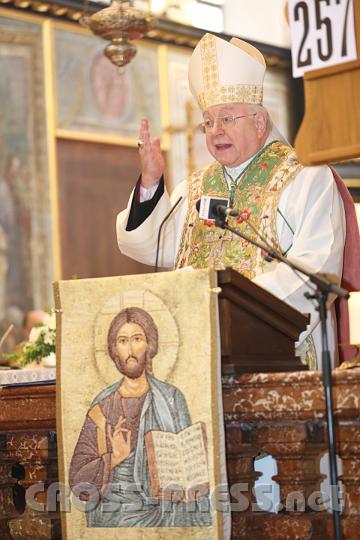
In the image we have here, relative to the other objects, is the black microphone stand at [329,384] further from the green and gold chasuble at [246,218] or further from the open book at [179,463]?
the green and gold chasuble at [246,218]

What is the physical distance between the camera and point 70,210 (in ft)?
39.1

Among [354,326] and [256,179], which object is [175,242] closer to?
[256,179]

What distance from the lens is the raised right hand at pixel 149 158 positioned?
15.7 ft

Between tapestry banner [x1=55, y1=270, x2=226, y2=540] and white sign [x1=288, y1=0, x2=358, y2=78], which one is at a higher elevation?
white sign [x1=288, y1=0, x2=358, y2=78]

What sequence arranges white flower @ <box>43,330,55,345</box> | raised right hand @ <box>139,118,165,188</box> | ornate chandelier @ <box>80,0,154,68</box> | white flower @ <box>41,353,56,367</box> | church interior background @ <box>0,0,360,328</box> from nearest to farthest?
raised right hand @ <box>139,118,165,188</box> < white flower @ <box>43,330,55,345</box> < white flower @ <box>41,353,56,367</box> < ornate chandelier @ <box>80,0,154,68</box> < church interior background @ <box>0,0,360,328</box>

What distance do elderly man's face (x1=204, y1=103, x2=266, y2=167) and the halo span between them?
1.38m

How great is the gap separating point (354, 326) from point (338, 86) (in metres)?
0.96

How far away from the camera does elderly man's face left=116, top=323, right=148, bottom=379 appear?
12.7ft

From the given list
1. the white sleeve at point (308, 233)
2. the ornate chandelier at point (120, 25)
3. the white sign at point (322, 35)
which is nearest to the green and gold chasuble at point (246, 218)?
the white sleeve at point (308, 233)

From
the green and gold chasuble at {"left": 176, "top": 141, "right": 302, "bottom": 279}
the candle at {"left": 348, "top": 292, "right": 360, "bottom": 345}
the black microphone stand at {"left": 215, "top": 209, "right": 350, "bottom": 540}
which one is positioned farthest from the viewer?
the green and gold chasuble at {"left": 176, "top": 141, "right": 302, "bottom": 279}

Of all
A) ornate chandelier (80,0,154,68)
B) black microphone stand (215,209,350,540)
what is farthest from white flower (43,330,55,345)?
black microphone stand (215,209,350,540)

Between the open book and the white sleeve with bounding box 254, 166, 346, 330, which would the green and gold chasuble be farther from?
the open book

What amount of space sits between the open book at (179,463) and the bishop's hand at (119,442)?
0.24 feet

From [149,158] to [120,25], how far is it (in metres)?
3.93
